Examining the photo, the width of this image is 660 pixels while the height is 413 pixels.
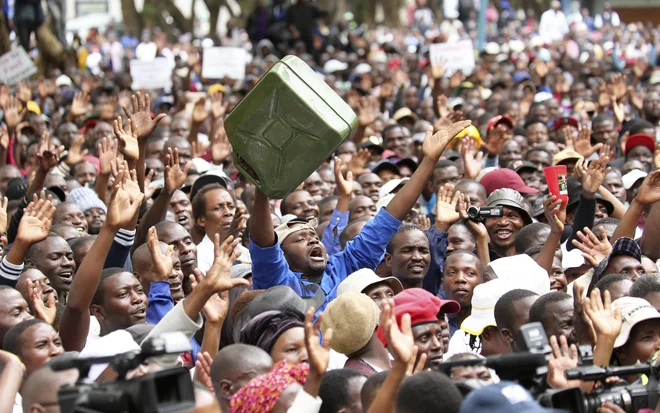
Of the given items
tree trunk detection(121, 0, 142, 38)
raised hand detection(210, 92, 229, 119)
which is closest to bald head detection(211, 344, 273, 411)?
raised hand detection(210, 92, 229, 119)

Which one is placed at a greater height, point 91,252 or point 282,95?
point 282,95

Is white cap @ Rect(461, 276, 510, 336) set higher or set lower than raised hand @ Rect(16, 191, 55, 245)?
lower

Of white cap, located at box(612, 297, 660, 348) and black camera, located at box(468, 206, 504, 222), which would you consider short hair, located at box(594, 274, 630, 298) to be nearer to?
white cap, located at box(612, 297, 660, 348)

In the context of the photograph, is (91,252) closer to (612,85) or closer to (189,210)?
(189,210)

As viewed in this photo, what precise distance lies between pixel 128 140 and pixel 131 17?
17.6 m

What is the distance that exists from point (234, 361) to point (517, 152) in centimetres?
599

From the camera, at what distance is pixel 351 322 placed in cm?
494

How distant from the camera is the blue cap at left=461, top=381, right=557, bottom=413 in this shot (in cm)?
302

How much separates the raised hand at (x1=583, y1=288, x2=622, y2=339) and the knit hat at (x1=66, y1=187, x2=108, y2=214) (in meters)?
4.68

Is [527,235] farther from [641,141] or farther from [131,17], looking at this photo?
[131,17]

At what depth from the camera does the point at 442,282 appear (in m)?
6.62

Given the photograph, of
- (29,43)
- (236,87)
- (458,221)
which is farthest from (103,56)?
(458,221)

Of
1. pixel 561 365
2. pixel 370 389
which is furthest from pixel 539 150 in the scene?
pixel 370 389

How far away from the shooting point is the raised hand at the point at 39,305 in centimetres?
574
